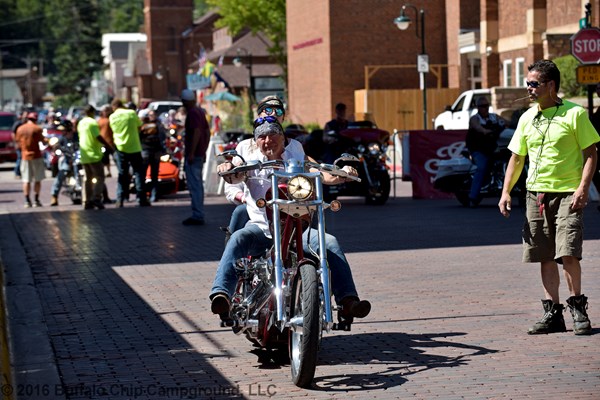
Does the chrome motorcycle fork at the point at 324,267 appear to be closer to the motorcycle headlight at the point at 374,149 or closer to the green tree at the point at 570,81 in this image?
the motorcycle headlight at the point at 374,149

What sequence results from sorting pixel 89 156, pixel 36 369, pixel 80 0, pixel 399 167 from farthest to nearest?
pixel 80 0 → pixel 399 167 → pixel 89 156 → pixel 36 369

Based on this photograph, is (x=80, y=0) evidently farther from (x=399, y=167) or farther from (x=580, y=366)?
(x=580, y=366)

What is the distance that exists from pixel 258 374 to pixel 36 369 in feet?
4.69

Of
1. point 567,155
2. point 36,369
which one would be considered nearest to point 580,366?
point 567,155

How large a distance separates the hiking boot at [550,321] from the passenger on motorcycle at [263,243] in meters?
1.57

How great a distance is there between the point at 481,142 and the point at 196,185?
4.88m

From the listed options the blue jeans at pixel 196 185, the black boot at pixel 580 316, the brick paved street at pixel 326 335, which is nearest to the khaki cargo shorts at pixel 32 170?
the blue jeans at pixel 196 185

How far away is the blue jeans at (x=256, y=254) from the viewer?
788cm

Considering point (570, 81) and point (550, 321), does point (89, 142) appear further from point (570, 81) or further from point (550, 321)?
point (570, 81)

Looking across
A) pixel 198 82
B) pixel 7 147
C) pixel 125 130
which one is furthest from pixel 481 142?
pixel 198 82

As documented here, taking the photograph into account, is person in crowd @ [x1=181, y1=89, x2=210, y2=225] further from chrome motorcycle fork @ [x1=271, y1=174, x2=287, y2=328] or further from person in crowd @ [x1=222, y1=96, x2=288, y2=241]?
chrome motorcycle fork @ [x1=271, y1=174, x2=287, y2=328]

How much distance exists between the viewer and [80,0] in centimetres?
18675

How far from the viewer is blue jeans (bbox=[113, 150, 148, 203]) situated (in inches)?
885

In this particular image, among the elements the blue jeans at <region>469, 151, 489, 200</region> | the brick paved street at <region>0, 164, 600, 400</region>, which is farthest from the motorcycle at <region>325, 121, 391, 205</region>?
the brick paved street at <region>0, 164, 600, 400</region>
